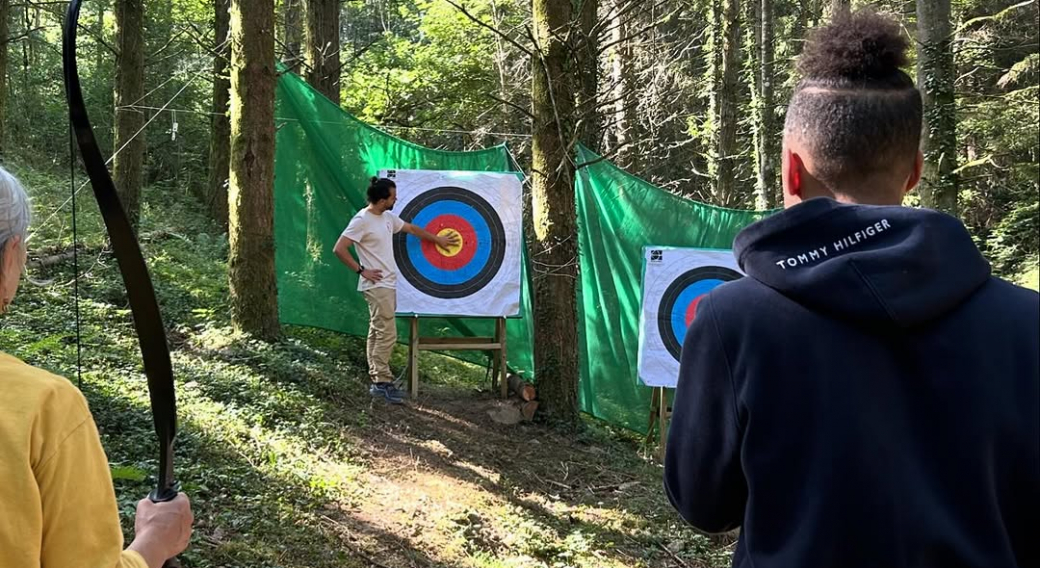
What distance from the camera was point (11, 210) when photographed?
47.8 inches

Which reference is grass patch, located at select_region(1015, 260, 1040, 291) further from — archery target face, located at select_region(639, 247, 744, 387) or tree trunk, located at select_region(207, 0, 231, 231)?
tree trunk, located at select_region(207, 0, 231, 231)

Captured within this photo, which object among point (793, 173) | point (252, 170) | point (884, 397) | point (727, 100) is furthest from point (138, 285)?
point (727, 100)

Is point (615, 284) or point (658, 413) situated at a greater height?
point (615, 284)

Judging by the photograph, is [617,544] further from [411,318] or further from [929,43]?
[929,43]

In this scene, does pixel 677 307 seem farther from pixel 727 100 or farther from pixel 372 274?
pixel 727 100

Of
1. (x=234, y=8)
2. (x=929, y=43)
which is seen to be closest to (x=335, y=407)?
(x=234, y=8)

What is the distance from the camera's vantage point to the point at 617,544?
459 cm

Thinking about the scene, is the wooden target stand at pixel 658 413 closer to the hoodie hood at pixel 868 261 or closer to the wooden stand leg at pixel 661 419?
the wooden stand leg at pixel 661 419

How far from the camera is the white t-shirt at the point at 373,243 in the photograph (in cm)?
653

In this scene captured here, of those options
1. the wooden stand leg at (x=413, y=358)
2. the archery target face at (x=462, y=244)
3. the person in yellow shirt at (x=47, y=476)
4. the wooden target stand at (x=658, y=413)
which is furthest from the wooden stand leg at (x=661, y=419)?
the person in yellow shirt at (x=47, y=476)

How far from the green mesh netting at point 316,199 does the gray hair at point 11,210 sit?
5.83 meters

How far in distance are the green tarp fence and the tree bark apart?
3.05 meters

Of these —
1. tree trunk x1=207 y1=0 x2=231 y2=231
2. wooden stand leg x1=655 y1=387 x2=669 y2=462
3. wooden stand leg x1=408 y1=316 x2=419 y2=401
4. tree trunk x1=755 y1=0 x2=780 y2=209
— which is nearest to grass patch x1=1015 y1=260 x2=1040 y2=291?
wooden stand leg x1=655 y1=387 x2=669 y2=462

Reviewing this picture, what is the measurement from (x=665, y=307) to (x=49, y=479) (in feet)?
20.3
